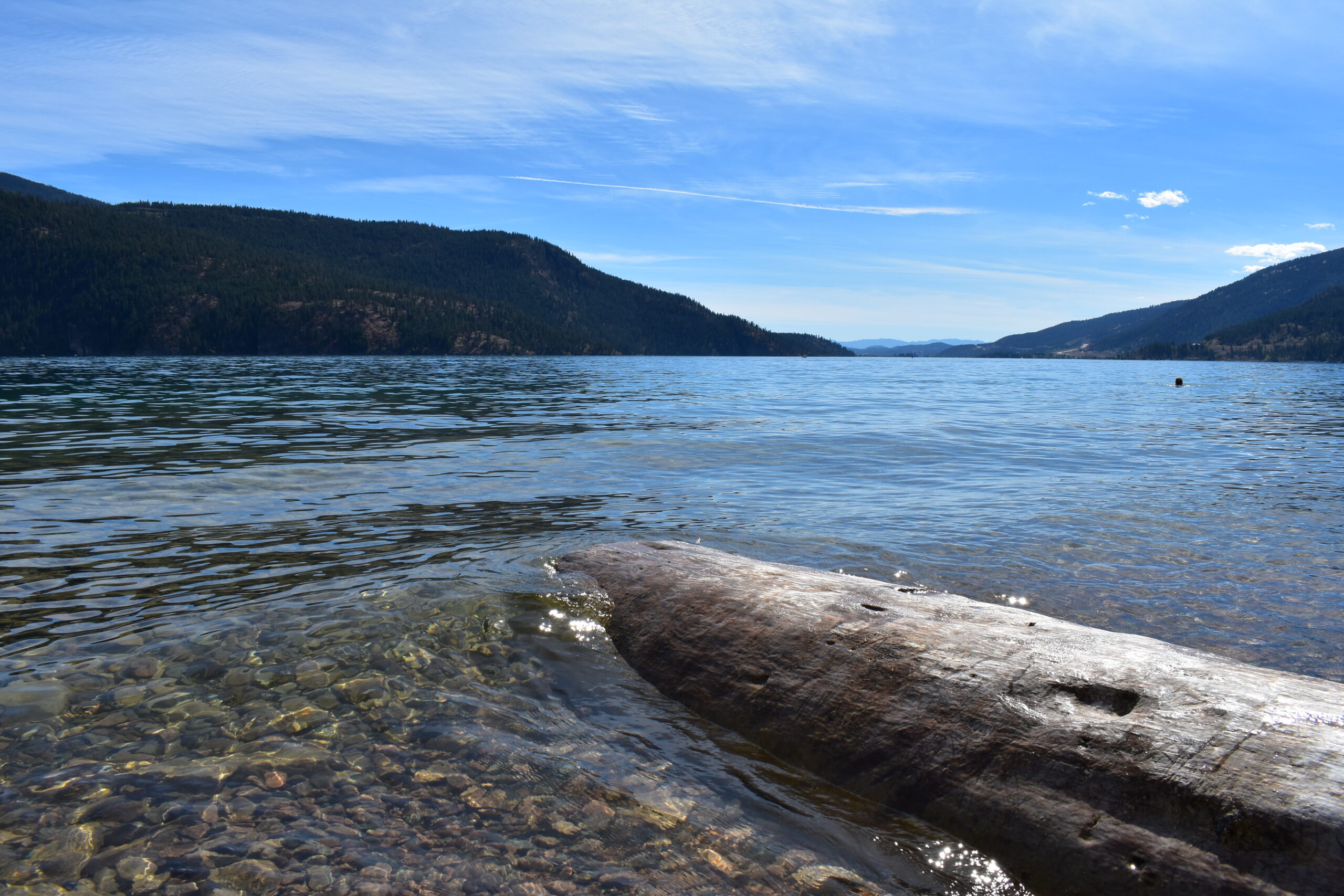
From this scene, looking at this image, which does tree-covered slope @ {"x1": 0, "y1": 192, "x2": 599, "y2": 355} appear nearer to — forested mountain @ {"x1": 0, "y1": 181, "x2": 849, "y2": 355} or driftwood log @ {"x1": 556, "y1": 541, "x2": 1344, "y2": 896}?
forested mountain @ {"x1": 0, "y1": 181, "x2": 849, "y2": 355}

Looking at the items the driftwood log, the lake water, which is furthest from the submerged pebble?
the driftwood log

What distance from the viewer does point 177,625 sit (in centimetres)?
663

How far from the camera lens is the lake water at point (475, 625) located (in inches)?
152

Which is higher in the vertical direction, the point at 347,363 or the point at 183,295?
the point at 183,295

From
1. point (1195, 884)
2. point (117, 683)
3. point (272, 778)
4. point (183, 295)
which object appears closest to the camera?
point (1195, 884)

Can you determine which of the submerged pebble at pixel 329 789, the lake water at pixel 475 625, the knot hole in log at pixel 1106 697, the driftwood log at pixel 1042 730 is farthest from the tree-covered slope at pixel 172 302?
the knot hole in log at pixel 1106 697

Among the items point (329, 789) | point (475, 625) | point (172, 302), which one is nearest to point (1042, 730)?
point (329, 789)

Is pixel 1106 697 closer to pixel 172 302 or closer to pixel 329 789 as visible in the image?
pixel 329 789

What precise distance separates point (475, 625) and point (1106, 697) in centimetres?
532

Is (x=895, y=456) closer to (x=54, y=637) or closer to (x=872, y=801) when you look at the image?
(x=872, y=801)

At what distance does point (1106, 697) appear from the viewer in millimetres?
4227

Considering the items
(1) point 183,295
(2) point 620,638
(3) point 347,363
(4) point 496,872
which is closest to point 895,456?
(2) point 620,638

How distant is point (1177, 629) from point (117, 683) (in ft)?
31.2

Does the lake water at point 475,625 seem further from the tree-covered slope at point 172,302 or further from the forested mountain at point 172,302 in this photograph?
the tree-covered slope at point 172,302
